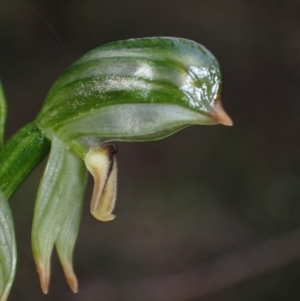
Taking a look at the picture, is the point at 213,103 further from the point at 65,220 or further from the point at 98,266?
the point at 98,266

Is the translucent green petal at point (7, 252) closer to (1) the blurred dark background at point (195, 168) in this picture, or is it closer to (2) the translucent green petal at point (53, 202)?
(2) the translucent green petal at point (53, 202)

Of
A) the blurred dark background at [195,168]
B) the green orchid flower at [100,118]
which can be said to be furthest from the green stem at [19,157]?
the blurred dark background at [195,168]

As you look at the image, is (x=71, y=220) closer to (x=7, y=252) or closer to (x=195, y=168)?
(x=7, y=252)

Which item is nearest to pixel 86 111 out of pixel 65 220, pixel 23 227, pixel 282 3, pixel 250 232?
pixel 65 220

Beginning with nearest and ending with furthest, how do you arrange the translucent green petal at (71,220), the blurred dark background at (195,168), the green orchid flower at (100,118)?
the green orchid flower at (100,118) < the translucent green petal at (71,220) < the blurred dark background at (195,168)

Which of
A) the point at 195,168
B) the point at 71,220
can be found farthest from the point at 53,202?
the point at 195,168

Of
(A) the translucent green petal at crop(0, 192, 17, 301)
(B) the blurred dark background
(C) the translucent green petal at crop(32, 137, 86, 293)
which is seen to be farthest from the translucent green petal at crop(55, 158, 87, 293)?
(B) the blurred dark background
